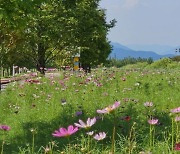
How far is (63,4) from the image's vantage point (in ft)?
92.8

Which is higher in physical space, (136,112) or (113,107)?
(113,107)

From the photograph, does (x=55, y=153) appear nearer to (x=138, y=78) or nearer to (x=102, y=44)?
(x=138, y=78)

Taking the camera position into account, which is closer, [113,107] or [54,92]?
[113,107]

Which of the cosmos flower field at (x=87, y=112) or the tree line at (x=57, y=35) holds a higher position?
the tree line at (x=57, y=35)

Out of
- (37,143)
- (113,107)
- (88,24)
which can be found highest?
(88,24)

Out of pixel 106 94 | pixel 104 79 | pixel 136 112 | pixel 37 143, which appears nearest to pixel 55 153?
pixel 37 143

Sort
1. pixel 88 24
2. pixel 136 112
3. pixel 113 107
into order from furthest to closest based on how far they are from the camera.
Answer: pixel 88 24, pixel 136 112, pixel 113 107

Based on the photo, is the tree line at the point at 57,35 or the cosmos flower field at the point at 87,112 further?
the tree line at the point at 57,35

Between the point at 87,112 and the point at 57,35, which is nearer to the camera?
the point at 87,112

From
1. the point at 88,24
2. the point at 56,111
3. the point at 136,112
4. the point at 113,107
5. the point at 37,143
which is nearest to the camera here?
the point at 113,107

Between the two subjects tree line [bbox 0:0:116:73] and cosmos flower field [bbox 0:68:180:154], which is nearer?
cosmos flower field [bbox 0:68:180:154]

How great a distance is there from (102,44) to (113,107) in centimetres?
3572

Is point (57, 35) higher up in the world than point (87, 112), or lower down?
higher up

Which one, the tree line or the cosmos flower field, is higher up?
the tree line
